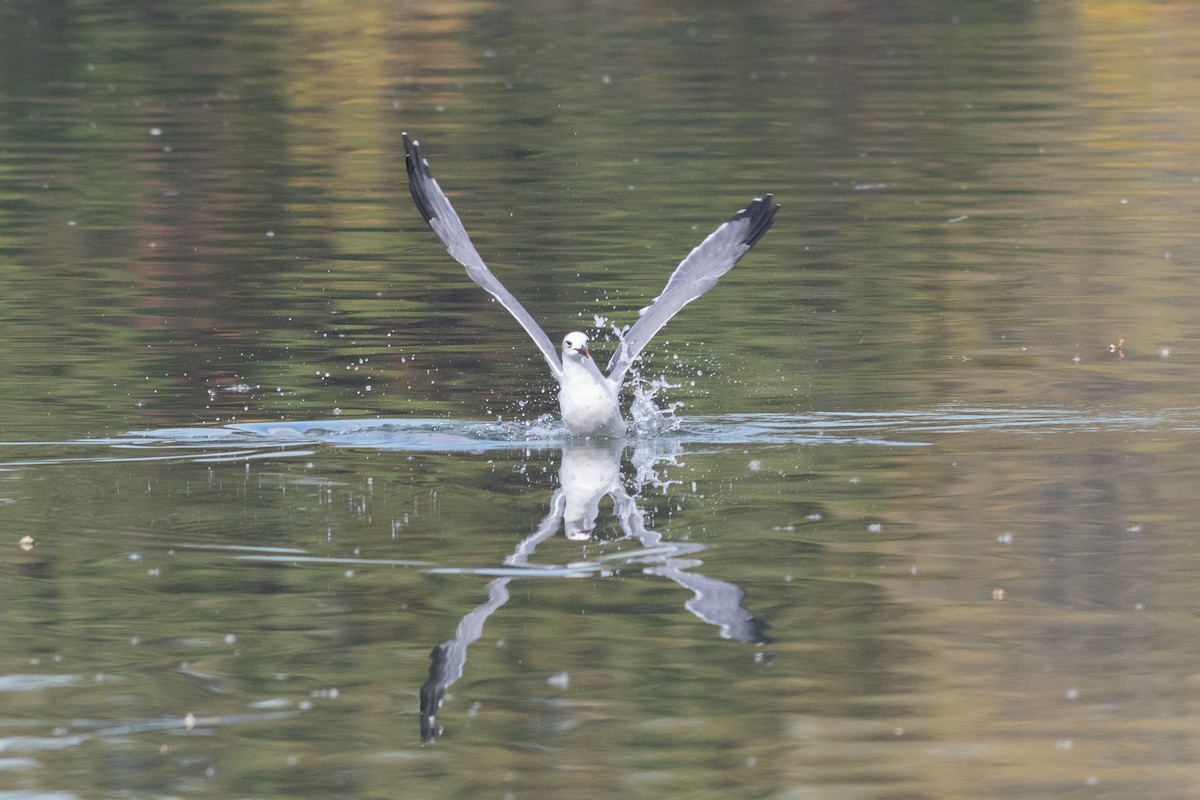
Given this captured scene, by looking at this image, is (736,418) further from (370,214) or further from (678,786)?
(370,214)

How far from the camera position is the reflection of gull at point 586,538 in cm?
754

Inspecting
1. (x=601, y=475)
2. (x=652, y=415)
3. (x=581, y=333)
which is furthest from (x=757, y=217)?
(x=601, y=475)

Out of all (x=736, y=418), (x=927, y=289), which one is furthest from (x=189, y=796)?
(x=927, y=289)

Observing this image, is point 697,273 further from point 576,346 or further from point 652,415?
point 576,346

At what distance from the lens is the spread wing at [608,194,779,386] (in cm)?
1176

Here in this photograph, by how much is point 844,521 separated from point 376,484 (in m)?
2.15

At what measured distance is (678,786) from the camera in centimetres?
639

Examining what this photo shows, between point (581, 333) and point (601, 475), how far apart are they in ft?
3.51

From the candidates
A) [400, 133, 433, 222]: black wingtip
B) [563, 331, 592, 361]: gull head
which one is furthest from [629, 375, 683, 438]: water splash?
[400, 133, 433, 222]: black wingtip

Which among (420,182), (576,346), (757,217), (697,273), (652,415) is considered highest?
(420,182)

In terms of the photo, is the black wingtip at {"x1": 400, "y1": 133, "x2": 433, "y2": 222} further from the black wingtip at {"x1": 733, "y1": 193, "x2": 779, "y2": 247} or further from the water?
the black wingtip at {"x1": 733, "y1": 193, "x2": 779, "y2": 247}

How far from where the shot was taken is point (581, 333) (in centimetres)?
1158

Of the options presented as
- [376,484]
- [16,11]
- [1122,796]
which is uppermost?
[16,11]

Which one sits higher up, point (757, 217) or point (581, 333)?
point (757, 217)
